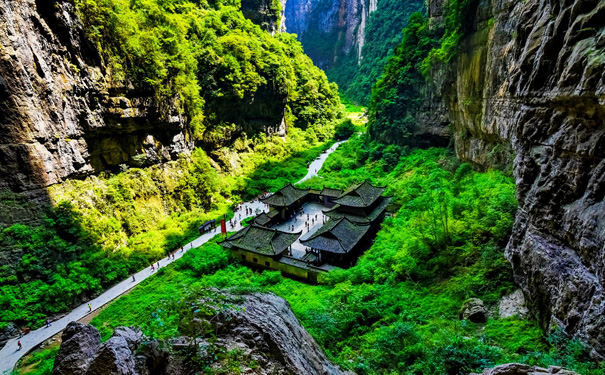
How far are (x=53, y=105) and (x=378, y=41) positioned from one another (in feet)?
277

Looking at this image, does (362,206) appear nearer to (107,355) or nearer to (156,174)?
(156,174)

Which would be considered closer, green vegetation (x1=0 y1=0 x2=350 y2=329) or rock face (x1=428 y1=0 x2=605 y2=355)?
rock face (x1=428 y1=0 x2=605 y2=355)

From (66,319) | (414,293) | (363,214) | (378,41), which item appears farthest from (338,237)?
(378,41)

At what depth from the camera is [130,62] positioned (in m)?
28.0

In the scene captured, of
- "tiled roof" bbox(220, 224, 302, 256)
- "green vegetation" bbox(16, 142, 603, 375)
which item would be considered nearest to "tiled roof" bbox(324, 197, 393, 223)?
"green vegetation" bbox(16, 142, 603, 375)

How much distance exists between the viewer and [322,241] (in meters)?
23.4

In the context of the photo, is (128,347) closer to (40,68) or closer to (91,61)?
(40,68)

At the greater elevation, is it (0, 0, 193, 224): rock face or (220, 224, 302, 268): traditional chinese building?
(0, 0, 193, 224): rock face

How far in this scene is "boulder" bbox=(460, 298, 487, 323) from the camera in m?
12.0

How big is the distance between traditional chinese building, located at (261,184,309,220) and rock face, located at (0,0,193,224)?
14.1 m

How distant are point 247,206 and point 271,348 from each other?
31223mm

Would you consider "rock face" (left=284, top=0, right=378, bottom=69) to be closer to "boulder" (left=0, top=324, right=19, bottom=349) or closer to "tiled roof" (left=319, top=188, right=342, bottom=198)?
"tiled roof" (left=319, top=188, right=342, bottom=198)

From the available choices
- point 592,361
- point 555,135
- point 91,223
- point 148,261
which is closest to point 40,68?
point 91,223

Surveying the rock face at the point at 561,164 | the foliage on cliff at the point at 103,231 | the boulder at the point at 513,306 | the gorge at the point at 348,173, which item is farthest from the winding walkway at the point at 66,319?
the rock face at the point at 561,164
